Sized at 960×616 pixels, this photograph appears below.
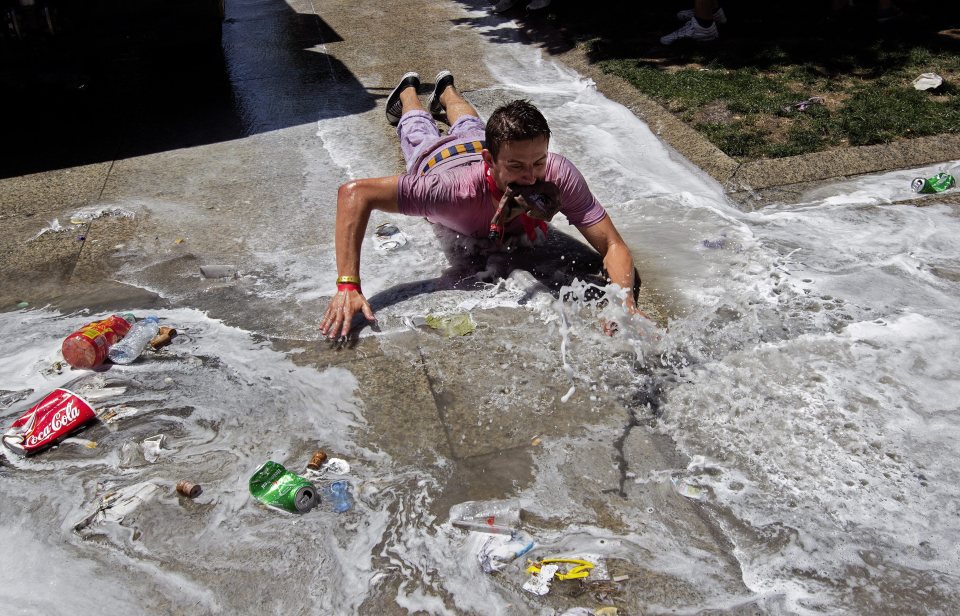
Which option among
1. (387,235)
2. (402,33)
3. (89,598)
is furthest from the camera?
(402,33)

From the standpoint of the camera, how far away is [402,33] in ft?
25.6

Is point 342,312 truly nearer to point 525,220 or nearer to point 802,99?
point 525,220

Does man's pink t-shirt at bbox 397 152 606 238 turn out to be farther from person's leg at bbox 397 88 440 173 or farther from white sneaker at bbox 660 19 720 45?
white sneaker at bbox 660 19 720 45

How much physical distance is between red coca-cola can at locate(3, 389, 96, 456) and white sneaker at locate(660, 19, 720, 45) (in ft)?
18.6

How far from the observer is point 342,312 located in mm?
3350

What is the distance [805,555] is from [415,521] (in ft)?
3.87

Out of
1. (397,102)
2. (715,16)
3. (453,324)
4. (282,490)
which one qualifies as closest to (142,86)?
(397,102)

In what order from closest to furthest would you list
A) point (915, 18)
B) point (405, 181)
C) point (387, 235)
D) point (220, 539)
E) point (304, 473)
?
point (220, 539) → point (304, 473) → point (405, 181) → point (387, 235) → point (915, 18)

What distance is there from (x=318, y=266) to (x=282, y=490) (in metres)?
1.64

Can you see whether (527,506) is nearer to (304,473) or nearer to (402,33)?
(304,473)

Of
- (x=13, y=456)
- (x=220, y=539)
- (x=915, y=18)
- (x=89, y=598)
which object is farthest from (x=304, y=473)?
(x=915, y=18)

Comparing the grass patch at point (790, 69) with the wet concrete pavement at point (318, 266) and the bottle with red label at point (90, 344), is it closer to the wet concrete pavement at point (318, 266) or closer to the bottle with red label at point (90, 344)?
the wet concrete pavement at point (318, 266)

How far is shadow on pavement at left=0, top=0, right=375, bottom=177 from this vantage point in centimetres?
529

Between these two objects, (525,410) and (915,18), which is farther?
(915,18)
